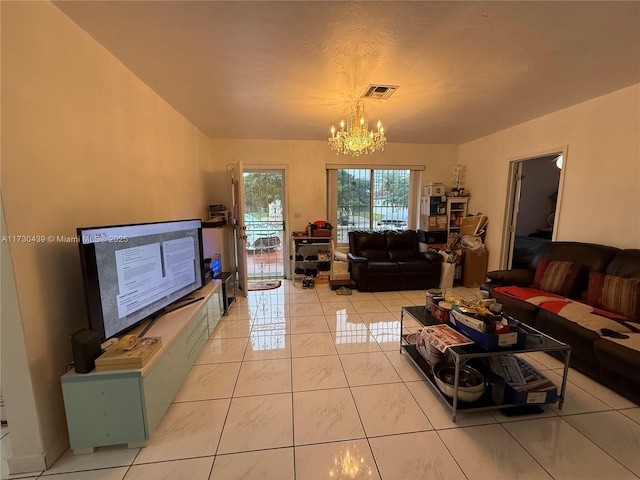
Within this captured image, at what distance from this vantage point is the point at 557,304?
2428 mm

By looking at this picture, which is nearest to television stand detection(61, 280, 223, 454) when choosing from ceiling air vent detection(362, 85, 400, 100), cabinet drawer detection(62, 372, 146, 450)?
cabinet drawer detection(62, 372, 146, 450)

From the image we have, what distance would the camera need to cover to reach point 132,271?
182cm

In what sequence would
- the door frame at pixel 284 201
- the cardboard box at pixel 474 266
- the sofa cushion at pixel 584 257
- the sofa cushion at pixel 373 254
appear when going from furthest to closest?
the door frame at pixel 284 201
the sofa cushion at pixel 373 254
the cardboard box at pixel 474 266
the sofa cushion at pixel 584 257

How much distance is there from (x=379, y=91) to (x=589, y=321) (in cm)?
271

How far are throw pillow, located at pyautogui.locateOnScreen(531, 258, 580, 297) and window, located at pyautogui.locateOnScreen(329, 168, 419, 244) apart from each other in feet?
8.11

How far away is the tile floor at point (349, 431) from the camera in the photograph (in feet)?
4.56

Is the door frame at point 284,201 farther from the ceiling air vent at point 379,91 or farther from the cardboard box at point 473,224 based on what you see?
the cardboard box at point 473,224

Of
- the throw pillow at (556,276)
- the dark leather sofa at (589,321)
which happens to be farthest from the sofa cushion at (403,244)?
the throw pillow at (556,276)

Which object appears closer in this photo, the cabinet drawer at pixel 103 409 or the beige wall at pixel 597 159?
the cabinet drawer at pixel 103 409

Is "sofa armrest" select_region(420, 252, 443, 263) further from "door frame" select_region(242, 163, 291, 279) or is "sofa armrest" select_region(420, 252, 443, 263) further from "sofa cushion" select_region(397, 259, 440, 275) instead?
"door frame" select_region(242, 163, 291, 279)

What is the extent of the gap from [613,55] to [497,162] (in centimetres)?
225

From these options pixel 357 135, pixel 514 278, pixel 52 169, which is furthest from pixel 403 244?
pixel 52 169

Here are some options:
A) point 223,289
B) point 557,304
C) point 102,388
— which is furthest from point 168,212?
point 557,304

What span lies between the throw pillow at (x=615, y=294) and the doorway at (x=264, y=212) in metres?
4.16
